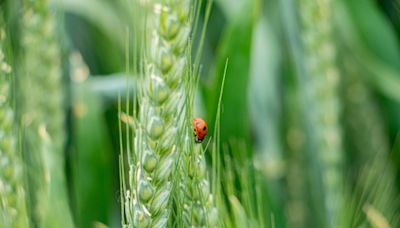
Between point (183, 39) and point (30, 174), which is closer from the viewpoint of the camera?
point (183, 39)

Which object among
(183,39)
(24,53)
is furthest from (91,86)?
(183,39)

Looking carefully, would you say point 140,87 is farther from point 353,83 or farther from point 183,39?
point 353,83

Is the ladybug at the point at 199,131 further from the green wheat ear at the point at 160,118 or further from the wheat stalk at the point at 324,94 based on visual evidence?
the wheat stalk at the point at 324,94

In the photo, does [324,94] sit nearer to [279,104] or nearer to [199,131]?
[279,104]

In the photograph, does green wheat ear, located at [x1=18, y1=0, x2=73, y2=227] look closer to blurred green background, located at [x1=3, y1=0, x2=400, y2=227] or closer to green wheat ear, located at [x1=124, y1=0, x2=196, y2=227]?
blurred green background, located at [x1=3, y1=0, x2=400, y2=227]

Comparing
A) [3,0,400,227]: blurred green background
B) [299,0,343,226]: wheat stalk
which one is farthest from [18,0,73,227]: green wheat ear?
[299,0,343,226]: wheat stalk

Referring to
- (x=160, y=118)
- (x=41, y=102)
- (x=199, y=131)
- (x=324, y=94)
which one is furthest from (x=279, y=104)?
(x=160, y=118)

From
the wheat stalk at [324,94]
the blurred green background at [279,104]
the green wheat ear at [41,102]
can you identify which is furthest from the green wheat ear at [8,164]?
the wheat stalk at [324,94]
